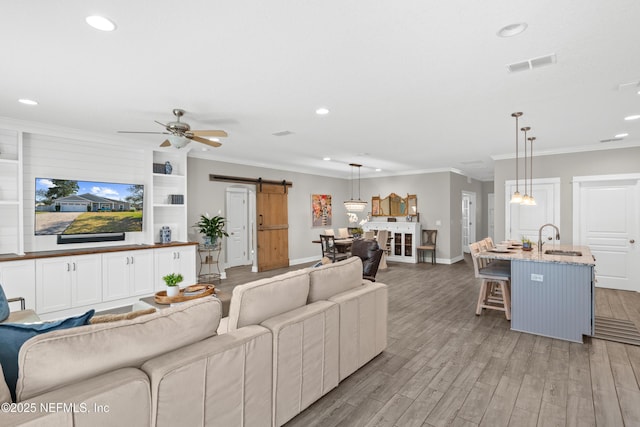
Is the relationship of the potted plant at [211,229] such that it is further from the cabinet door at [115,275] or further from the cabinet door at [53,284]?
the cabinet door at [53,284]

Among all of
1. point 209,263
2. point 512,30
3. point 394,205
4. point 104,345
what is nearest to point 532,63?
point 512,30

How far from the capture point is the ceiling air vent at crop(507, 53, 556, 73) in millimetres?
2518

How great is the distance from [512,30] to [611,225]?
5.43 meters

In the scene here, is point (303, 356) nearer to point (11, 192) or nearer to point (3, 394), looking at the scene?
point (3, 394)

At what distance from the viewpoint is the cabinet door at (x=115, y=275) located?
482 centimetres

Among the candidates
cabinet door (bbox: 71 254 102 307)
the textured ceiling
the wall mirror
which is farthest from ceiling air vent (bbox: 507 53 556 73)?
the wall mirror

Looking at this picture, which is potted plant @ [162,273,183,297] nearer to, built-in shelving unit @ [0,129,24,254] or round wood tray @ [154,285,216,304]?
round wood tray @ [154,285,216,304]

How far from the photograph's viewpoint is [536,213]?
6305 mm

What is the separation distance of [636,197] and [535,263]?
3.48 m

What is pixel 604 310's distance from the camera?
4.56 metres

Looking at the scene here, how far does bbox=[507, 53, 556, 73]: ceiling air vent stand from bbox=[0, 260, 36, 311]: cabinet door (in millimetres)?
5805

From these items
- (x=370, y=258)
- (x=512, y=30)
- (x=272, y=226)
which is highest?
(x=512, y=30)

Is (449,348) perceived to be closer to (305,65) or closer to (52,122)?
(305,65)

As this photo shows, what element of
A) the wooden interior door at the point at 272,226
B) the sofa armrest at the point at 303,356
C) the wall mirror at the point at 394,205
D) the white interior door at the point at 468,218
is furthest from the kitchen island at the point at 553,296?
the white interior door at the point at 468,218
